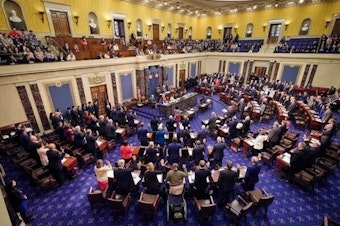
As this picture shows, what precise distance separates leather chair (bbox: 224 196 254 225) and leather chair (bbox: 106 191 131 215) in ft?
9.43

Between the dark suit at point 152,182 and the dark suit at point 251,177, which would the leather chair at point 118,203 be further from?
the dark suit at point 251,177

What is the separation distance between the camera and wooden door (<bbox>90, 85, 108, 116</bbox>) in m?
12.1

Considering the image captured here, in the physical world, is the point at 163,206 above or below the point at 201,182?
below

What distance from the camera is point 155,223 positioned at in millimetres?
5148

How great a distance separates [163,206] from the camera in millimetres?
5625

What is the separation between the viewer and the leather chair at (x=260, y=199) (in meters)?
4.82

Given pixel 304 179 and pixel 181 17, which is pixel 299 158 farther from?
pixel 181 17

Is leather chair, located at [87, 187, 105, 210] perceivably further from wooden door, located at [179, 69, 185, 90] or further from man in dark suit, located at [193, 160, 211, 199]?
wooden door, located at [179, 69, 185, 90]

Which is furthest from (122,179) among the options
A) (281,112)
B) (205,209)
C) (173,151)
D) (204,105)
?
(281,112)

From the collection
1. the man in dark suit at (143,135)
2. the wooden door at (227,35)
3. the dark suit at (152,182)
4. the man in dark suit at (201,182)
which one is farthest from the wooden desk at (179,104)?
the wooden door at (227,35)

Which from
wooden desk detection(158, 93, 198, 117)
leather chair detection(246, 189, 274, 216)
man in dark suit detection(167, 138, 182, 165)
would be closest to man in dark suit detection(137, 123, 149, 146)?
man in dark suit detection(167, 138, 182, 165)

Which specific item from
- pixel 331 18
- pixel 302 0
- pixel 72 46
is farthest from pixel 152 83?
pixel 331 18

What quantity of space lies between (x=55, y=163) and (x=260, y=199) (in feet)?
21.4

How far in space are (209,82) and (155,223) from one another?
1587 cm
